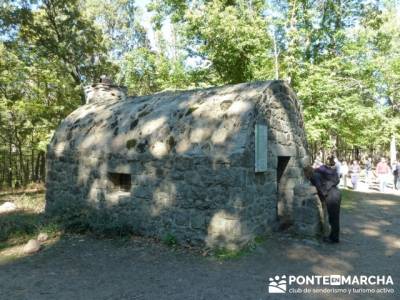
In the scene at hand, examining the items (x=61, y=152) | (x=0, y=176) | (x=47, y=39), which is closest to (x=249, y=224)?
(x=61, y=152)

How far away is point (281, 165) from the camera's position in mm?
8055

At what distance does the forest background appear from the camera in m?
13.9

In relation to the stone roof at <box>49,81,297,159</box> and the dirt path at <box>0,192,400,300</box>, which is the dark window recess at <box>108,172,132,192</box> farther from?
the dirt path at <box>0,192,400,300</box>

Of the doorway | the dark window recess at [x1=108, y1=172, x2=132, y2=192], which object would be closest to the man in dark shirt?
the doorway

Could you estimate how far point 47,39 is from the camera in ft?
54.6

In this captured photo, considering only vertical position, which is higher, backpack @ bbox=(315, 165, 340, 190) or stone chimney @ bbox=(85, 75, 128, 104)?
stone chimney @ bbox=(85, 75, 128, 104)

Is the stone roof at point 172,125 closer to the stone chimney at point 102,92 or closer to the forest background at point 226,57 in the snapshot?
the stone chimney at point 102,92

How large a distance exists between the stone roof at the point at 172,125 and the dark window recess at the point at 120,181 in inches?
25.3

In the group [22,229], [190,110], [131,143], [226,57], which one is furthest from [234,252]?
[226,57]

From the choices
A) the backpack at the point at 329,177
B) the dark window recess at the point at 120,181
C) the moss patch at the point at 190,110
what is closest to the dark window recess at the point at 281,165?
the backpack at the point at 329,177

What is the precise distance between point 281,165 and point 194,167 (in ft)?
8.48

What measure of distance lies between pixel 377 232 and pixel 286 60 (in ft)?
25.7

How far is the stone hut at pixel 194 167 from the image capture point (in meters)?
6.16

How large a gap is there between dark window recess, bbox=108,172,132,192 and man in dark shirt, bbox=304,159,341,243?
4.05 meters
